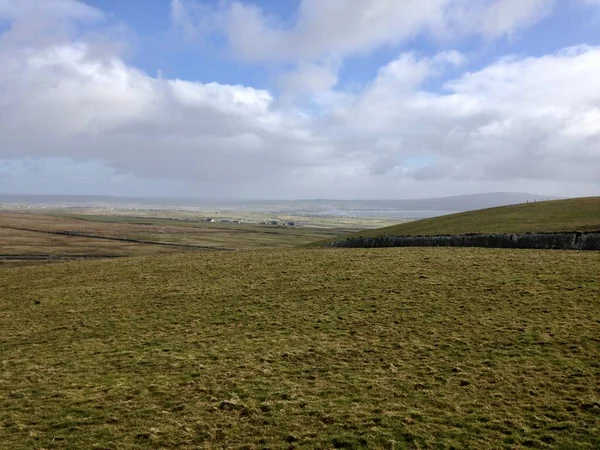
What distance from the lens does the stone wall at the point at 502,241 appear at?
112ft

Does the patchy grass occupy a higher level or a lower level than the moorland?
higher

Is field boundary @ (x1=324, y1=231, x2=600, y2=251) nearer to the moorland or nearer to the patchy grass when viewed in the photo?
the patchy grass

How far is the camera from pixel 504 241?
38.8 m

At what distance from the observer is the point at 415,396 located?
1341cm

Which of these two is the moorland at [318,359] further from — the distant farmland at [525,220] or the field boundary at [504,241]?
the distant farmland at [525,220]

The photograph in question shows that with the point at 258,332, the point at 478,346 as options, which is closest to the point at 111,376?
the point at 258,332

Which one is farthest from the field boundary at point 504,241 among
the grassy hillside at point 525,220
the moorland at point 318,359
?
the moorland at point 318,359

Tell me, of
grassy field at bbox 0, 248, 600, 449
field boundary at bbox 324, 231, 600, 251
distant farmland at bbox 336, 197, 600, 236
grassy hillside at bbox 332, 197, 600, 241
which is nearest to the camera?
grassy field at bbox 0, 248, 600, 449

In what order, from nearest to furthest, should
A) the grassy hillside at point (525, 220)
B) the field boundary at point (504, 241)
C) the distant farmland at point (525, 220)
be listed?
1. the field boundary at point (504, 241)
2. the distant farmland at point (525, 220)
3. the grassy hillside at point (525, 220)

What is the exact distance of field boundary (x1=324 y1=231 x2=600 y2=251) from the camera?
34.1 m

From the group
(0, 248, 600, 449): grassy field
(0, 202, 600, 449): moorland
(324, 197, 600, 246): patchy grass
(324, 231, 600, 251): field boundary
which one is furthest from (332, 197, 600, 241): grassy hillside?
(0, 248, 600, 449): grassy field

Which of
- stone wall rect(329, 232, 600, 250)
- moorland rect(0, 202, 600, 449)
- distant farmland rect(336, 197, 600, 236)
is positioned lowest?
moorland rect(0, 202, 600, 449)

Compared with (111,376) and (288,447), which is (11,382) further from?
(288,447)

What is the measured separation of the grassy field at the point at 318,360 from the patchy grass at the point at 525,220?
412 inches
